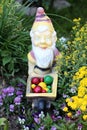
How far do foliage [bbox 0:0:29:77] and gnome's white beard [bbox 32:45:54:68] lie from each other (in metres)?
0.39

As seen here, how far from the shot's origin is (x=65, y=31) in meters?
6.23

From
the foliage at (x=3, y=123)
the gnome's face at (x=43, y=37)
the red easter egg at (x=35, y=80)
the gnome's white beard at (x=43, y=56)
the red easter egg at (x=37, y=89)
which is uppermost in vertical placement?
the gnome's face at (x=43, y=37)

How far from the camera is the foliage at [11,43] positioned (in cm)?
468

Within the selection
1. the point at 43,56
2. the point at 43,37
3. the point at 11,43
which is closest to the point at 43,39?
the point at 43,37

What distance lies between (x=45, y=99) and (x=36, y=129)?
12.2 inches

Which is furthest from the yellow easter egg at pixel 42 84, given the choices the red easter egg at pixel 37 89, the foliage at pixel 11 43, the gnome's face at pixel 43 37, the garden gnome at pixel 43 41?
the foliage at pixel 11 43

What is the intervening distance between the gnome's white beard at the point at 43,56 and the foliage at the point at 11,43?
39cm

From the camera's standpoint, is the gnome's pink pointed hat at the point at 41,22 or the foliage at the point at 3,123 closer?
the foliage at the point at 3,123

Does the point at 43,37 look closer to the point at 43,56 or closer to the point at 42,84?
the point at 43,56

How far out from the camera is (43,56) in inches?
167

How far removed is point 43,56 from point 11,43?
0.61 metres

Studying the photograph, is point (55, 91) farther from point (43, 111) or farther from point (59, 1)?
point (59, 1)

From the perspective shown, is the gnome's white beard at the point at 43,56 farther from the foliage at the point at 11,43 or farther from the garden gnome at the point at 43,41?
the foliage at the point at 11,43

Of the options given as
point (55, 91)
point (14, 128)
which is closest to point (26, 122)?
point (14, 128)
